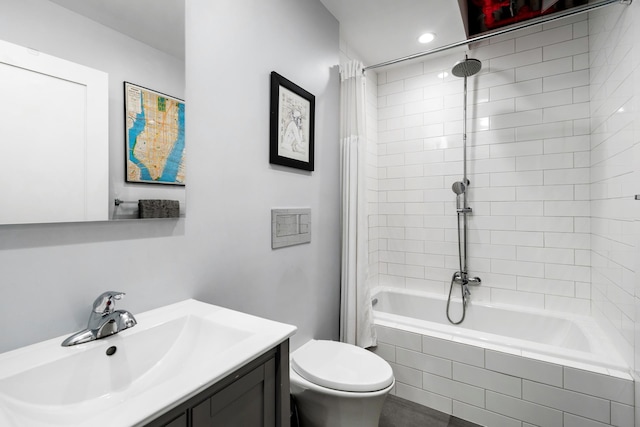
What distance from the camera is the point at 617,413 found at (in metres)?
1.37

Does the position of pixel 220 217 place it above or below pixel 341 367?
above

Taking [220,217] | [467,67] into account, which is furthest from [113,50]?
[467,67]

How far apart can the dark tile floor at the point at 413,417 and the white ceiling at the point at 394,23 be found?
104 inches

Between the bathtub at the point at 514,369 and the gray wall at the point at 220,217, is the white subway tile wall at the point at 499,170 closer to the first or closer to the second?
the bathtub at the point at 514,369

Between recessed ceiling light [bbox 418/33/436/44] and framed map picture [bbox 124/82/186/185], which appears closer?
framed map picture [bbox 124/82/186/185]

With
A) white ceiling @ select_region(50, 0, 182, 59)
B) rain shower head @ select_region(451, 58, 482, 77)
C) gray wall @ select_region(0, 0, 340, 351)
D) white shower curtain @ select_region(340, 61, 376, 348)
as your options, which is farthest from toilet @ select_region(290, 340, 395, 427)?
rain shower head @ select_region(451, 58, 482, 77)

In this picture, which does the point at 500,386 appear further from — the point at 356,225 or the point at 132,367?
the point at 132,367

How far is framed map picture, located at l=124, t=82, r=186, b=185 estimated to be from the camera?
92 centimetres

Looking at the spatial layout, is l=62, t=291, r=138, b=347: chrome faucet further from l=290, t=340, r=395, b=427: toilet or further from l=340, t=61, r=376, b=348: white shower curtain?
l=340, t=61, r=376, b=348: white shower curtain

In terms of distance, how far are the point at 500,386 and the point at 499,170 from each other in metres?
1.56

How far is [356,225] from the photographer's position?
78.0 inches

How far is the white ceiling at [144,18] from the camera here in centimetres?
84

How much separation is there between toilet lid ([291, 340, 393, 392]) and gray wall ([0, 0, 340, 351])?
152mm

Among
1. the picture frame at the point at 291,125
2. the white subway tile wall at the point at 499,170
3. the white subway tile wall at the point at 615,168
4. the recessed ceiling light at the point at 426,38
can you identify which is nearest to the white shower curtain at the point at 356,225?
the picture frame at the point at 291,125
